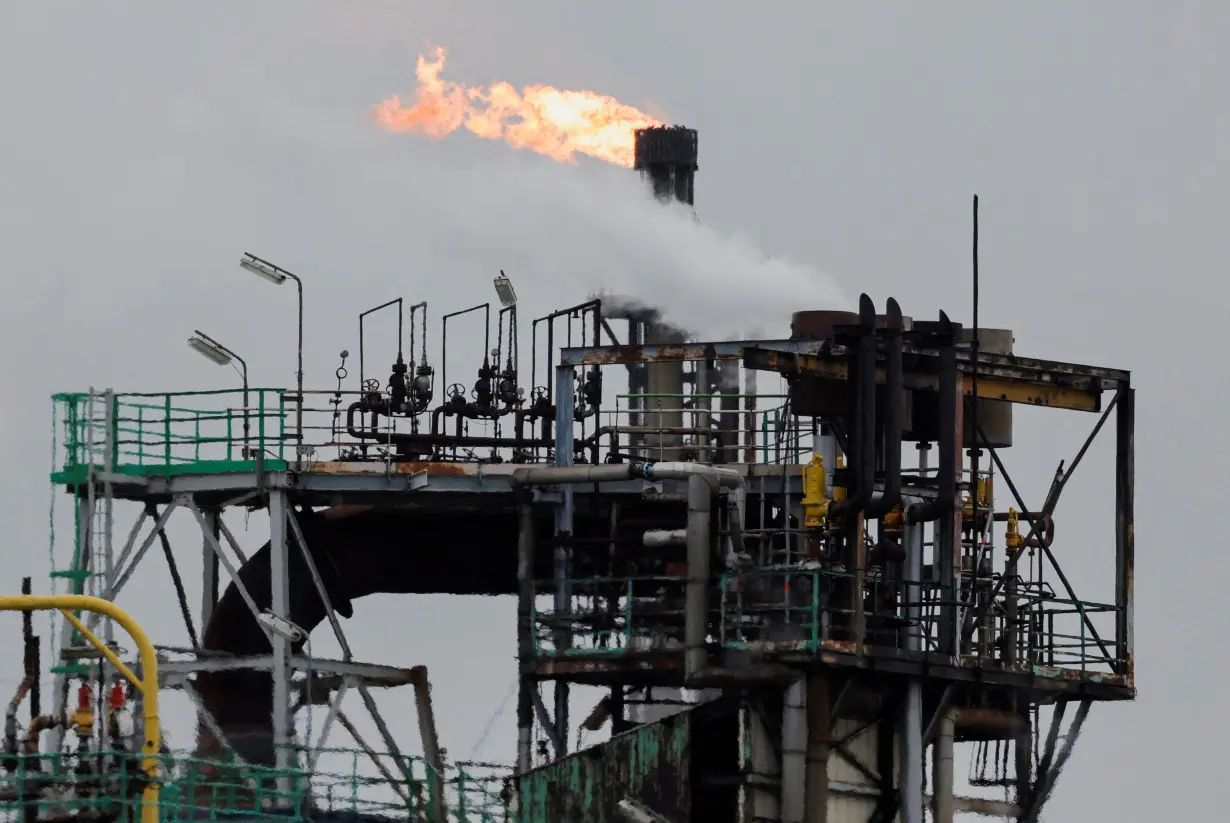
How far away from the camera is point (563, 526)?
5612cm

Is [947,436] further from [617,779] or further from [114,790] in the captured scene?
[114,790]

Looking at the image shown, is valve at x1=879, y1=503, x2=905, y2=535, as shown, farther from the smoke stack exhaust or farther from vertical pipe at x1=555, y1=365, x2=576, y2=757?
the smoke stack exhaust

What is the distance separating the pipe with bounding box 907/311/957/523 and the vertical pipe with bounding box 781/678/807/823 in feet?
11.9

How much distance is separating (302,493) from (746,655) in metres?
10.7

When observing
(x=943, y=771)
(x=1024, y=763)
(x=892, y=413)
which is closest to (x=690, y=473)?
(x=892, y=413)

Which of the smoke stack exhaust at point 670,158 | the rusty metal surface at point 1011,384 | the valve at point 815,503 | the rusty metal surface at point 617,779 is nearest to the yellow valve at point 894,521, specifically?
the valve at point 815,503

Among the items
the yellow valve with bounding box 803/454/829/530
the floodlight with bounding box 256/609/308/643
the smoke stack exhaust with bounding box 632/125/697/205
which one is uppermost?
the smoke stack exhaust with bounding box 632/125/697/205

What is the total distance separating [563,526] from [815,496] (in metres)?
5.63

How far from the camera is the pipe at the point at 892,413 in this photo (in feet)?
169

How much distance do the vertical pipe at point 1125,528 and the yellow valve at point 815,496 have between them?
6095 millimetres

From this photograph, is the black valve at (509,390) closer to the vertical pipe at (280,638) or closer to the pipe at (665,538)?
the vertical pipe at (280,638)

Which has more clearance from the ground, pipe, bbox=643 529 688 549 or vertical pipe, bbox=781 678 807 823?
pipe, bbox=643 529 688 549

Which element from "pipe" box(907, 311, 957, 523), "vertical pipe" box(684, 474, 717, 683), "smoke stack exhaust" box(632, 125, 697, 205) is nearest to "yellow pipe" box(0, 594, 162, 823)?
"vertical pipe" box(684, 474, 717, 683)

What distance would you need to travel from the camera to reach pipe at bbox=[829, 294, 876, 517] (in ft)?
168
